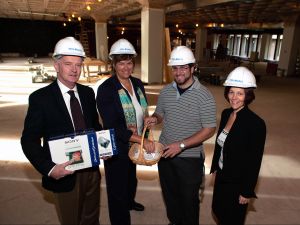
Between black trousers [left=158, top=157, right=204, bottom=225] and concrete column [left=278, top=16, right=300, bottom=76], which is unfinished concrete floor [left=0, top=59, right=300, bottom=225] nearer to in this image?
black trousers [left=158, top=157, right=204, bottom=225]

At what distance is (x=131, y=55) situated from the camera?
2.18m

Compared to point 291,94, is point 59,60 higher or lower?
higher

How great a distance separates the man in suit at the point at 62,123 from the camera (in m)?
1.60

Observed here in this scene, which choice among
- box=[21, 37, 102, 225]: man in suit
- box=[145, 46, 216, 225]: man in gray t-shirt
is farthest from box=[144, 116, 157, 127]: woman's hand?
box=[21, 37, 102, 225]: man in suit

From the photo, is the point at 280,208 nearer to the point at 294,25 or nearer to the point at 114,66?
the point at 114,66

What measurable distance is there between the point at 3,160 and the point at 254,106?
22.7 feet

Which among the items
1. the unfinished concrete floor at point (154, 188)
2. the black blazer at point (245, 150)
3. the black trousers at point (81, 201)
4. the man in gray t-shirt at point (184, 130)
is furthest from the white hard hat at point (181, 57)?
the unfinished concrete floor at point (154, 188)

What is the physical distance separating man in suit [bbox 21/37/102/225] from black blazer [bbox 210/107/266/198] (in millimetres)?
1098

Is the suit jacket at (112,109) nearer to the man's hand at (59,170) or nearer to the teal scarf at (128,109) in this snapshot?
the teal scarf at (128,109)

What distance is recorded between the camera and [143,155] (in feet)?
6.82

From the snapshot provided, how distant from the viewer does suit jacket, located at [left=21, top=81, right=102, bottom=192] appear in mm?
1597

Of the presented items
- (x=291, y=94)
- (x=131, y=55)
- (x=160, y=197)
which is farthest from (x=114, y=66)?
(x=291, y=94)

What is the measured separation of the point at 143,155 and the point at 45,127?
0.80m

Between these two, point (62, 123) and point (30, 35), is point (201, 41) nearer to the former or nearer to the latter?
point (30, 35)
